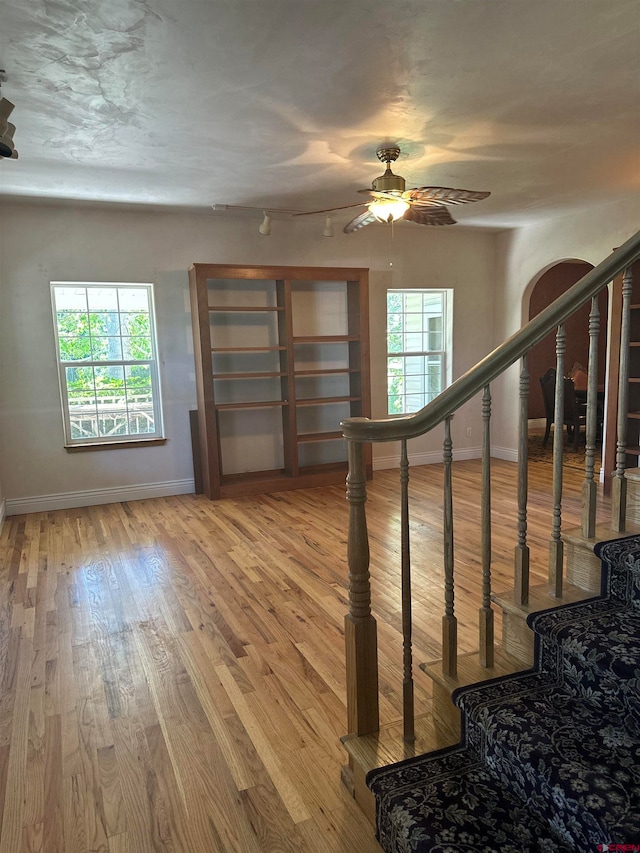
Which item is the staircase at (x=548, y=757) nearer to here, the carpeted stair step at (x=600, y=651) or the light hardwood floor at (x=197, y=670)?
the carpeted stair step at (x=600, y=651)

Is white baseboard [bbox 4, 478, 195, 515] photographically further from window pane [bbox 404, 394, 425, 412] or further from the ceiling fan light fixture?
the ceiling fan light fixture

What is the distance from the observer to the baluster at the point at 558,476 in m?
1.72

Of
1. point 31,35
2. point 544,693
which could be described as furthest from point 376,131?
point 544,693

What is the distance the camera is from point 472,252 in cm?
662

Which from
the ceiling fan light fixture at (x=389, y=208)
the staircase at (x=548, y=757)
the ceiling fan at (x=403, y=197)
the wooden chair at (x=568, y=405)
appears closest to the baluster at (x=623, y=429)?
the staircase at (x=548, y=757)

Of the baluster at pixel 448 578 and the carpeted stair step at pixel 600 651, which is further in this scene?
the baluster at pixel 448 578

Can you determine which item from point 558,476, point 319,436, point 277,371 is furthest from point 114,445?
point 558,476

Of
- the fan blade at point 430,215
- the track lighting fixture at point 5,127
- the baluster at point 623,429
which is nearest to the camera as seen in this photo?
the baluster at point 623,429

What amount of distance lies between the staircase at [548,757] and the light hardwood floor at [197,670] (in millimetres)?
273

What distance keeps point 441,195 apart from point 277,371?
2.75m

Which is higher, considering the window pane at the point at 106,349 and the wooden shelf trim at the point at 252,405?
the window pane at the point at 106,349

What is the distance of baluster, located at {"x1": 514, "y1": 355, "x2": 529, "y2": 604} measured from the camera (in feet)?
5.48

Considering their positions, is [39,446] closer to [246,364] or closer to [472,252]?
[246,364]

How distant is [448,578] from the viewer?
1674mm
